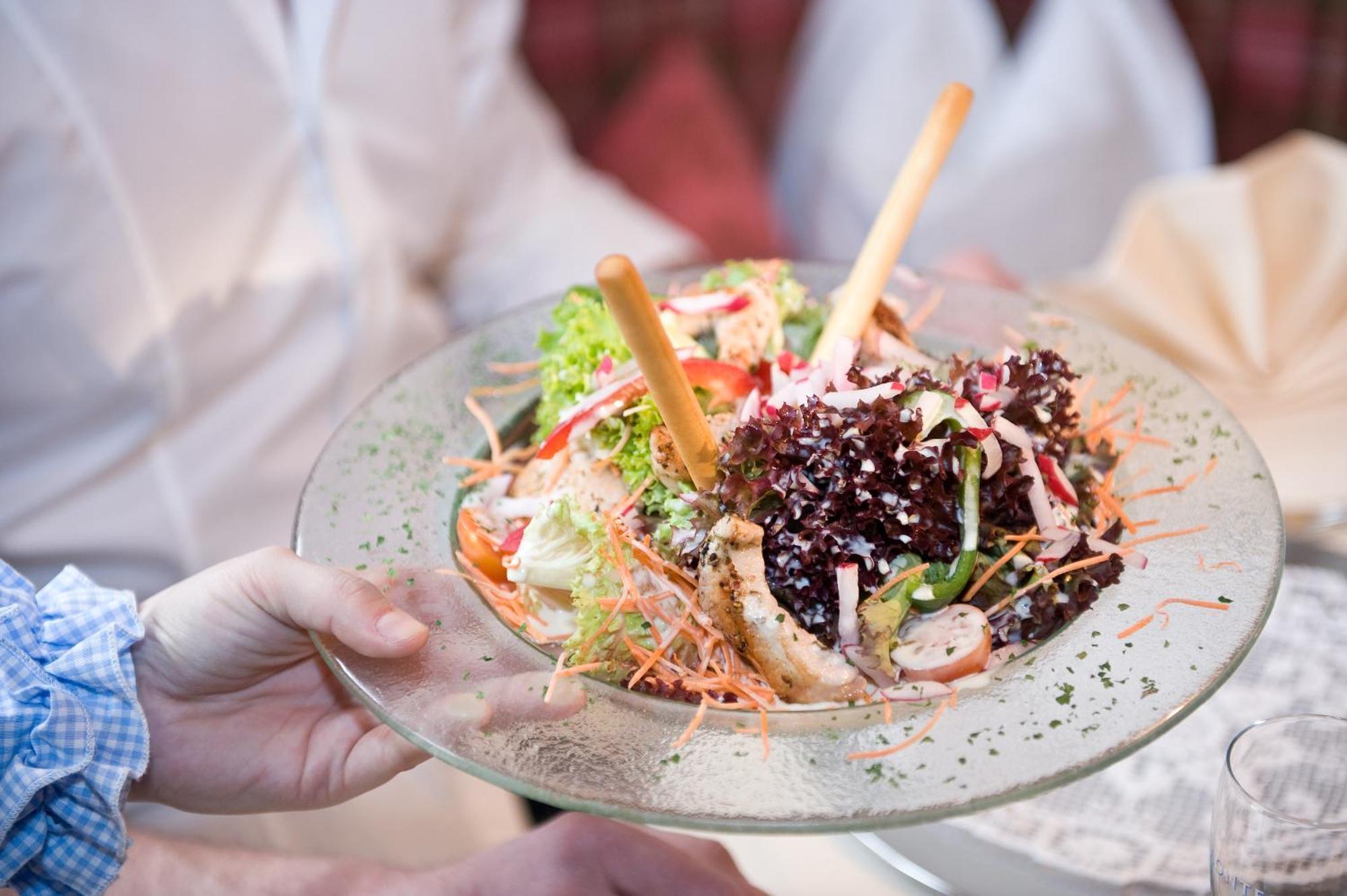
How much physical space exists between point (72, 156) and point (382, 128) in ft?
1.81

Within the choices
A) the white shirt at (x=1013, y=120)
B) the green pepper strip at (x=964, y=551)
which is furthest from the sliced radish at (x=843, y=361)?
the white shirt at (x=1013, y=120)

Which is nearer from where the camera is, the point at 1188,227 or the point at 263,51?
the point at 263,51

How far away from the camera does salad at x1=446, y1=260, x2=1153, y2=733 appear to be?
0.87m

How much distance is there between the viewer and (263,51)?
1743 millimetres

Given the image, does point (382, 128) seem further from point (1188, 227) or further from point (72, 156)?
point (1188, 227)

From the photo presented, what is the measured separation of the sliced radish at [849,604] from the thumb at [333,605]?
1.07 feet

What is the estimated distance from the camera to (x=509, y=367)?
4.06ft

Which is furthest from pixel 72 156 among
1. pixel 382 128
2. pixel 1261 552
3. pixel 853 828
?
pixel 1261 552

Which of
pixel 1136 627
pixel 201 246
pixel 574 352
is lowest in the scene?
pixel 1136 627

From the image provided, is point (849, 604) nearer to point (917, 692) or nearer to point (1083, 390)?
point (917, 692)

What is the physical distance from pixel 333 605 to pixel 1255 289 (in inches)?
60.7

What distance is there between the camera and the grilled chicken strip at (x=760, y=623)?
2.81 feet

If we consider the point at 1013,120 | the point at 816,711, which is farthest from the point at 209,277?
the point at 1013,120

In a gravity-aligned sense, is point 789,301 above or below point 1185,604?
above
